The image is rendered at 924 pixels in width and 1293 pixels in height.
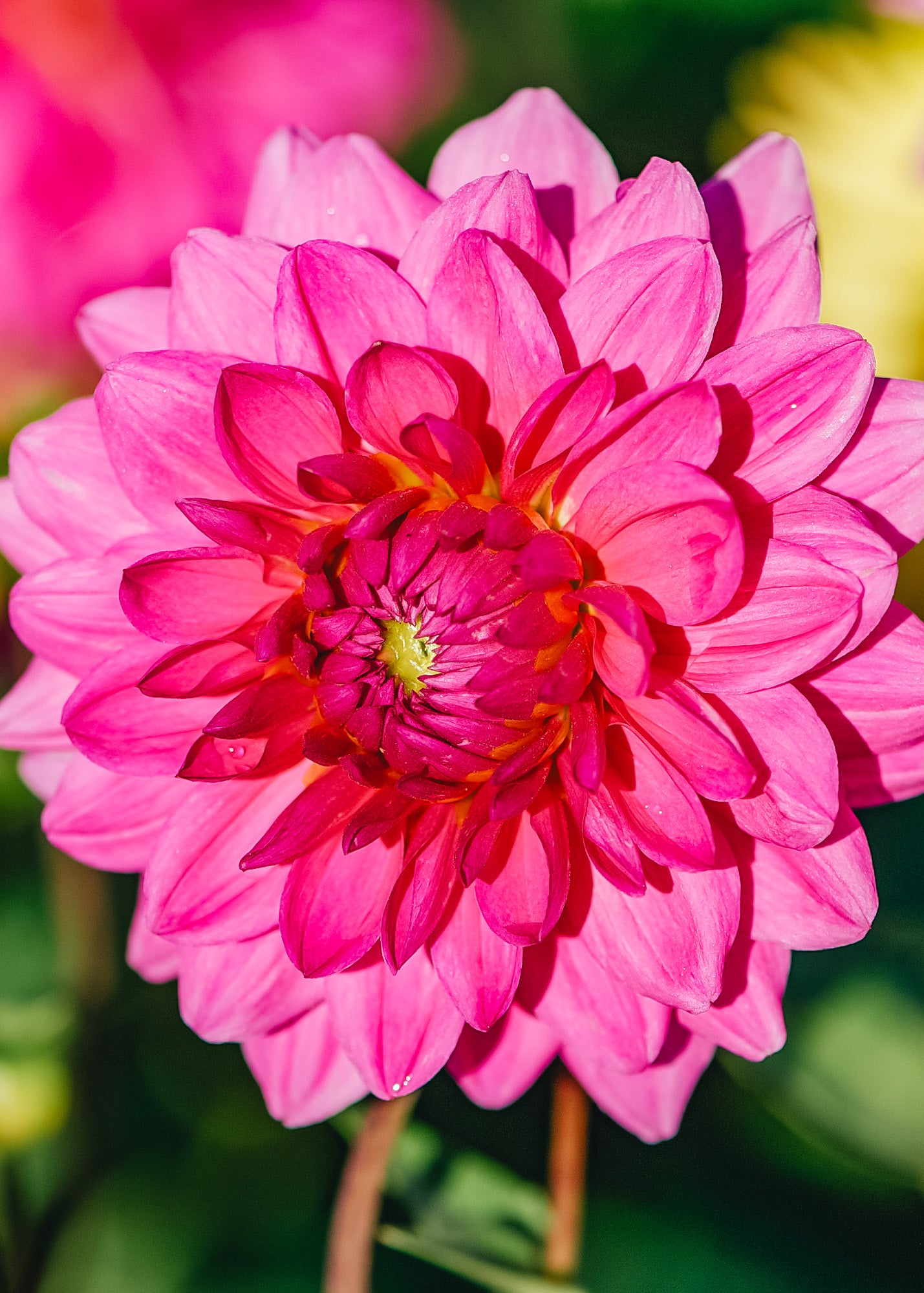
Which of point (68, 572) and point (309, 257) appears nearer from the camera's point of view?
point (309, 257)

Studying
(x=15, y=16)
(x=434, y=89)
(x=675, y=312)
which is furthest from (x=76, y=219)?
(x=675, y=312)

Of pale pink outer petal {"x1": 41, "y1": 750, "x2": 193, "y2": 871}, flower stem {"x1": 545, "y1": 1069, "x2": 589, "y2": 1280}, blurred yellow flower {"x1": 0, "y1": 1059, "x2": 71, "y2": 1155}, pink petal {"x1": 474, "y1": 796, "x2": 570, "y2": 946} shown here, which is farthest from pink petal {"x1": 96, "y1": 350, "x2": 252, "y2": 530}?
blurred yellow flower {"x1": 0, "y1": 1059, "x2": 71, "y2": 1155}

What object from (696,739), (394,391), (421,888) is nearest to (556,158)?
(394,391)

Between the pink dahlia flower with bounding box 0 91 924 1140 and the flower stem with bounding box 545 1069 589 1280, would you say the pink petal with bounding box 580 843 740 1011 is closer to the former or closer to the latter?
the pink dahlia flower with bounding box 0 91 924 1140

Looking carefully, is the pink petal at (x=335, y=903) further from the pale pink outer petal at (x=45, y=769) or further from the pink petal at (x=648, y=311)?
the pink petal at (x=648, y=311)

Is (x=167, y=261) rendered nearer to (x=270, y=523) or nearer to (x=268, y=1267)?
(x=270, y=523)
